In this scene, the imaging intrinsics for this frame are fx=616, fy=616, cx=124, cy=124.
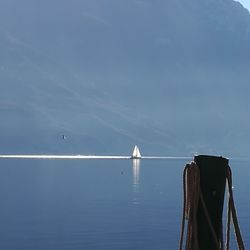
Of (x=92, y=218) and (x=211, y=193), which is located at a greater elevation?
(x=211, y=193)

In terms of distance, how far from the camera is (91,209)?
234 feet

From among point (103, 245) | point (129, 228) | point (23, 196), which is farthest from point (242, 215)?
point (23, 196)

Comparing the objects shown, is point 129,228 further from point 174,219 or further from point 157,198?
point 157,198

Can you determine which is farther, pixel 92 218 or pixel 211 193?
pixel 92 218

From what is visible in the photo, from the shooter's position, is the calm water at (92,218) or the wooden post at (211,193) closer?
the wooden post at (211,193)

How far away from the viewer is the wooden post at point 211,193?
9.79 metres

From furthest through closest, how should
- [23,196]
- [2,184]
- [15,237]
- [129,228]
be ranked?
[2,184] → [23,196] → [129,228] → [15,237]

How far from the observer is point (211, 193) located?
992 centimetres

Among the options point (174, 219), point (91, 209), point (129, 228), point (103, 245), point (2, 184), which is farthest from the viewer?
point (2, 184)

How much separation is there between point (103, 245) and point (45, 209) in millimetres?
26999

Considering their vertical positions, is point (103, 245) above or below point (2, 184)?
below

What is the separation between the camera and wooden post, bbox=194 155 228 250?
A: 9.79 m

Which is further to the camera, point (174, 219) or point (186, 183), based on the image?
point (174, 219)

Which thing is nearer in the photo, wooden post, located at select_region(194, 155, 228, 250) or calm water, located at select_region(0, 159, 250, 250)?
wooden post, located at select_region(194, 155, 228, 250)
